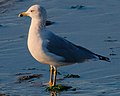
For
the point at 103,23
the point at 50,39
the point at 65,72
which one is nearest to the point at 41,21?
the point at 50,39

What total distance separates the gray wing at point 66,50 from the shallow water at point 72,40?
35 centimetres

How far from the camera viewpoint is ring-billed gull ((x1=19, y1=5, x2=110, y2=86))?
8211 mm

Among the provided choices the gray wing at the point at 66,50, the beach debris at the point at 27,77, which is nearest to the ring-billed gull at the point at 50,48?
the gray wing at the point at 66,50

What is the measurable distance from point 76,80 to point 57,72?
1.71 ft

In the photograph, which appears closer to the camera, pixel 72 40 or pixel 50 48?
pixel 50 48

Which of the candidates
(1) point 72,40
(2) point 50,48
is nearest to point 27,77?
(2) point 50,48

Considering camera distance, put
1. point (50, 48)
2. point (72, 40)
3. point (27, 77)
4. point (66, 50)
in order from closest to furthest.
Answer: point (50, 48), point (66, 50), point (27, 77), point (72, 40)

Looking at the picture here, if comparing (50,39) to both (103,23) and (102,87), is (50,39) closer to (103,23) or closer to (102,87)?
(102,87)

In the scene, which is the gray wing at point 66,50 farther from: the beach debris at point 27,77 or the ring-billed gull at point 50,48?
the beach debris at point 27,77

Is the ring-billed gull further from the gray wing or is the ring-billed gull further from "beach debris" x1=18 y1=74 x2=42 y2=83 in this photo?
"beach debris" x1=18 y1=74 x2=42 y2=83

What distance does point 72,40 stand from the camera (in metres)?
10.8

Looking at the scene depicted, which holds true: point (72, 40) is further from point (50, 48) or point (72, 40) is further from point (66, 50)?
point (50, 48)

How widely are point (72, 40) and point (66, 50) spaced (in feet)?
7.77

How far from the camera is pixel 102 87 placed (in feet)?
26.8
